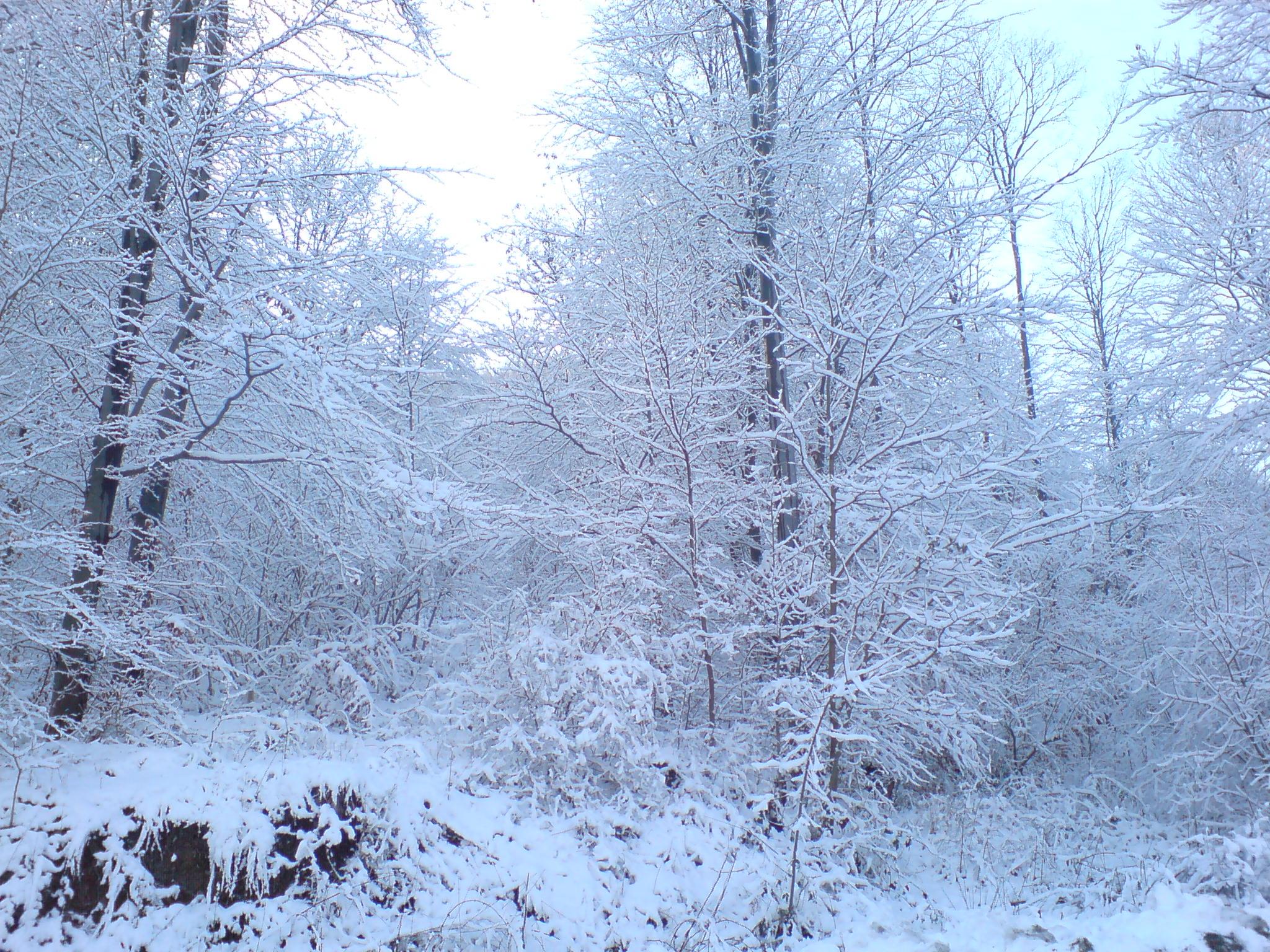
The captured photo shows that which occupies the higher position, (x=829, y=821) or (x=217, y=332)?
(x=217, y=332)

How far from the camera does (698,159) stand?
27.1 ft

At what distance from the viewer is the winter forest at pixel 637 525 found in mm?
4664

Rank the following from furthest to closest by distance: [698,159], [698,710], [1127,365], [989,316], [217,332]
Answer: [1127,365] → [698,159] → [698,710] → [989,316] → [217,332]

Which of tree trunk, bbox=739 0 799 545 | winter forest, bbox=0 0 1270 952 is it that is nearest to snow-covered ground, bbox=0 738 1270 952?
winter forest, bbox=0 0 1270 952

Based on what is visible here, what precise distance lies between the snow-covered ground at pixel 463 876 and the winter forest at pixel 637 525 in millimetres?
30

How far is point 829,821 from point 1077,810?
13.0 ft

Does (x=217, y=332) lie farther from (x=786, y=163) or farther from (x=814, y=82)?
(x=814, y=82)

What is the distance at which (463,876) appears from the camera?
472 centimetres

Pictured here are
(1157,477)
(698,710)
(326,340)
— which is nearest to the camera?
(326,340)

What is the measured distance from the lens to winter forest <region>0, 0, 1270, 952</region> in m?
4.66

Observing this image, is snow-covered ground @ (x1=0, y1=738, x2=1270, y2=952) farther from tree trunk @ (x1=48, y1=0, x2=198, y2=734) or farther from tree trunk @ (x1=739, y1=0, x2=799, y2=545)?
tree trunk @ (x1=739, y1=0, x2=799, y2=545)

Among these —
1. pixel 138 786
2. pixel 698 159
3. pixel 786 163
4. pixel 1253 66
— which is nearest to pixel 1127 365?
pixel 1253 66

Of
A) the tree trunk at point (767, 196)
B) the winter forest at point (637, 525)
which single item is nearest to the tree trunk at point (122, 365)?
the winter forest at point (637, 525)

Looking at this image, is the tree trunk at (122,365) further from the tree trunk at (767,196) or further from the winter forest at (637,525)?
the tree trunk at (767,196)
